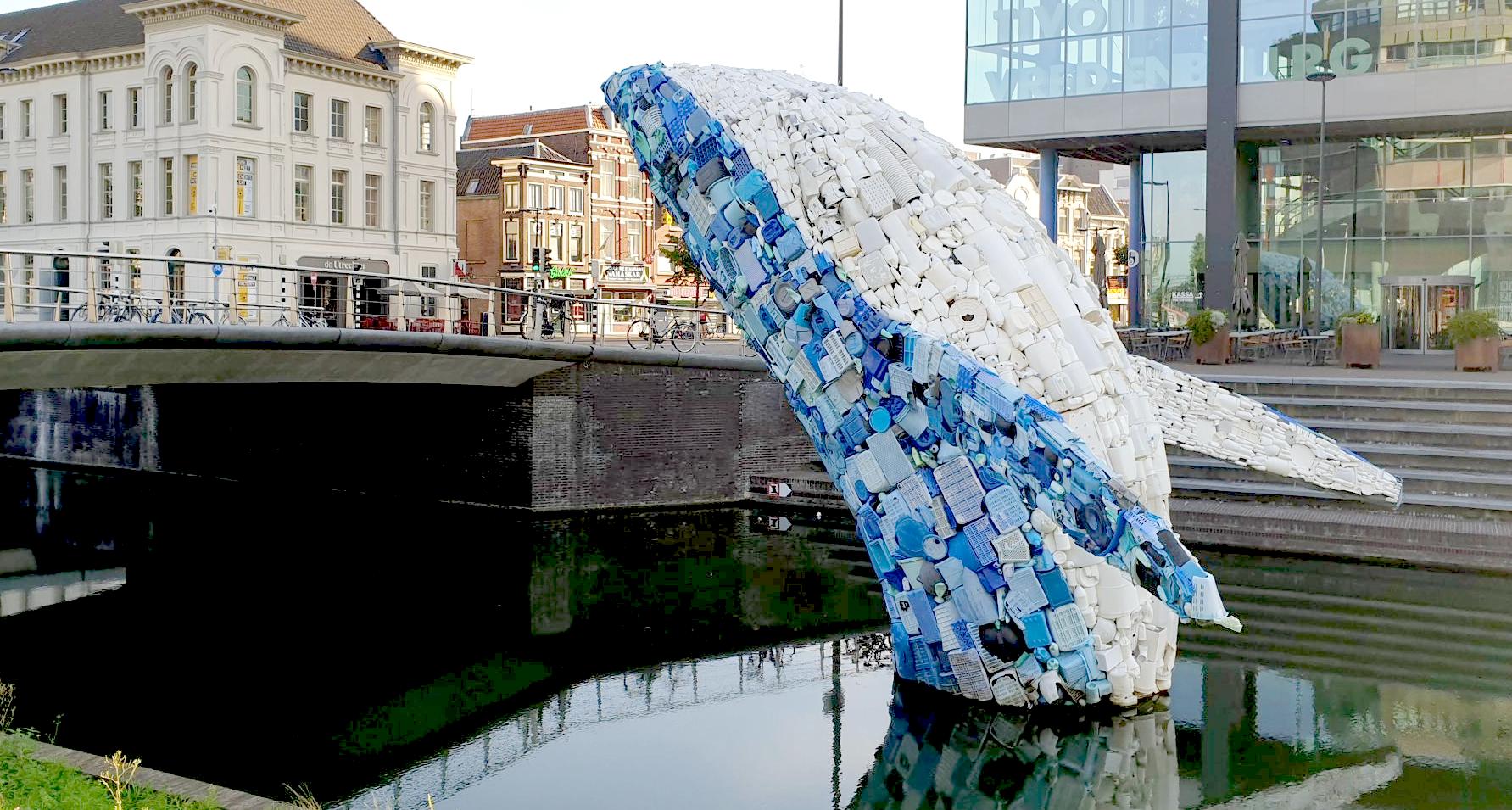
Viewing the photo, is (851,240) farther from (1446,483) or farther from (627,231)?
(627,231)

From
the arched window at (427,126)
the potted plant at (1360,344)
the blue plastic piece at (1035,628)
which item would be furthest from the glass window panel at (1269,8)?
the arched window at (427,126)

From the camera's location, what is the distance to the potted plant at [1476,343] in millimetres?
24750

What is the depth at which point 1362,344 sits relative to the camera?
2617 centimetres

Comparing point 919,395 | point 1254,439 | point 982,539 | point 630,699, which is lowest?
point 630,699

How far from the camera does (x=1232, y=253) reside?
33688 mm

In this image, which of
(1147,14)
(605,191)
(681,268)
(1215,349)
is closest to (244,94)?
(681,268)

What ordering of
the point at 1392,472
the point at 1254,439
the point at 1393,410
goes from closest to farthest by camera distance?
the point at 1254,439, the point at 1392,472, the point at 1393,410

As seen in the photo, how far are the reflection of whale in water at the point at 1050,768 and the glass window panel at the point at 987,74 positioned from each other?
2638 cm

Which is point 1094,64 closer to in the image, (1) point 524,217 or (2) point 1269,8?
(2) point 1269,8

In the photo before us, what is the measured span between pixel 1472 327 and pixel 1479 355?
1.61ft

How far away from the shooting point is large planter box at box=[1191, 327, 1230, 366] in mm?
27828

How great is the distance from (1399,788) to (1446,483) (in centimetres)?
1015

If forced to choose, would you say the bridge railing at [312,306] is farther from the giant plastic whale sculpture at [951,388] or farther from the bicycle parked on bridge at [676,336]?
the giant plastic whale sculpture at [951,388]

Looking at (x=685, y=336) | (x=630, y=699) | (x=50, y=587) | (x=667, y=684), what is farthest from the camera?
(x=685, y=336)
